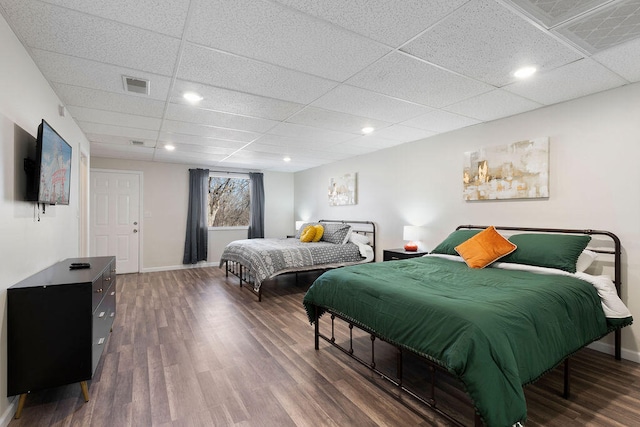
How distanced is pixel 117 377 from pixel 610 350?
14.1ft

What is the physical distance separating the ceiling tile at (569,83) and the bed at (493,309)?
132cm

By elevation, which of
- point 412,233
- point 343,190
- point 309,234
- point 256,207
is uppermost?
point 343,190

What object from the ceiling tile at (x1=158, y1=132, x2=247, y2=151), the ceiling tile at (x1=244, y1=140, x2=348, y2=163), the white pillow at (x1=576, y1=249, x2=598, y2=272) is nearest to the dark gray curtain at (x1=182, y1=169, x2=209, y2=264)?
the ceiling tile at (x1=158, y1=132, x2=247, y2=151)

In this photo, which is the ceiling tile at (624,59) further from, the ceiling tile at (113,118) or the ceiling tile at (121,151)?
the ceiling tile at (121,151)

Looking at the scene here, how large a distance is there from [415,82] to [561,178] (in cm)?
189

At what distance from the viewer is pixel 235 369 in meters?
2.56

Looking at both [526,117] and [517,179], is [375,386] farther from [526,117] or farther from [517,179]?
[526,117]

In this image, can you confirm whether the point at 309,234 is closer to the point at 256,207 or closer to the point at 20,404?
the point at 256,207

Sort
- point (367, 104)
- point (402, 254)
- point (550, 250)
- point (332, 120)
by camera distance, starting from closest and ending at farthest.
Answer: point (550, 250) → point (367, 104) → point (332, 120) → point (402, 254)

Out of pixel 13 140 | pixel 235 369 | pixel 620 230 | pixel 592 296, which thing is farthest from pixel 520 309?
pixel 13 140

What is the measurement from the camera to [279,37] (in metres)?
1.99

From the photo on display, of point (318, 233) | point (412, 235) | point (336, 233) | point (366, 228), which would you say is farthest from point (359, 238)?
point (412, 235)

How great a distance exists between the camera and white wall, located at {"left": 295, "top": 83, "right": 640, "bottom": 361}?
273cm

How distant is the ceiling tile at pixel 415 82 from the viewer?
237cm
